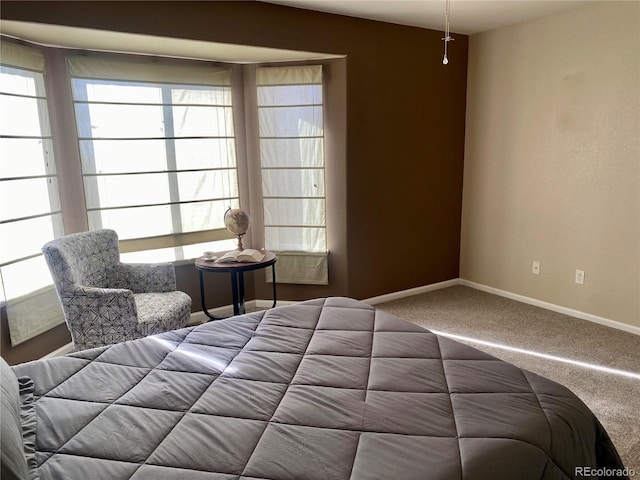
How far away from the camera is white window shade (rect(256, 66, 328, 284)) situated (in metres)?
3.87

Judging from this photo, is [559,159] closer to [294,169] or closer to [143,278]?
[294,169]

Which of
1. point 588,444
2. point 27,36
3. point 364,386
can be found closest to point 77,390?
point 364,386

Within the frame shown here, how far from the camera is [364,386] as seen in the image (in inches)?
63.4

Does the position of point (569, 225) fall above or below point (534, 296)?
above

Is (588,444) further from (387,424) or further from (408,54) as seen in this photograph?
(408,54)

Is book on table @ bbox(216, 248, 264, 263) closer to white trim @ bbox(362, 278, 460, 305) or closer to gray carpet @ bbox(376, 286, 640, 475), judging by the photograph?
white trim @ bbox(362, 278, 460, 305)

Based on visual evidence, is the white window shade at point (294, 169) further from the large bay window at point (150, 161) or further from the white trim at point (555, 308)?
the white trim at point (555, 308)

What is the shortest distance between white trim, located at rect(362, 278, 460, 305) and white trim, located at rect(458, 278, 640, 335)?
0.14 metres

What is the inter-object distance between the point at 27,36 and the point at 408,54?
2893mm

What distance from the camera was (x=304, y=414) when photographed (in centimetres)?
144

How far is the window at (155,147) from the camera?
3.40m

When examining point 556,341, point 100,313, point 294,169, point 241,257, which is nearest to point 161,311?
point 100,313

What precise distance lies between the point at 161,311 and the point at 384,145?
233 cm

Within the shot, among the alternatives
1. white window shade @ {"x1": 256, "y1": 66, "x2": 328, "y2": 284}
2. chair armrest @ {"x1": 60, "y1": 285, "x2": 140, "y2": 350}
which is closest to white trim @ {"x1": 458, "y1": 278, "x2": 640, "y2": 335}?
white window shade @ {"x1": 256, "y1": 66, "x2": 328, "y2": 284}
